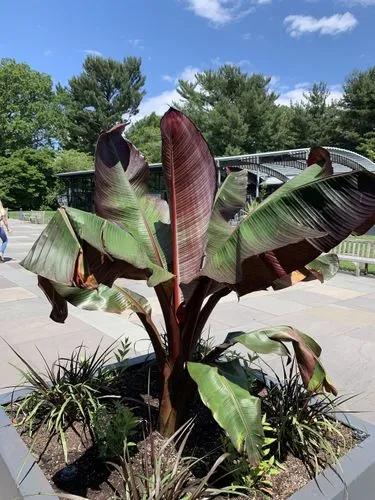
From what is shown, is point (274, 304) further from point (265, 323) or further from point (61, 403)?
point (61, 403)

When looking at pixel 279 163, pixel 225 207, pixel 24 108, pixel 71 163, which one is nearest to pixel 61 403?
pixel 225 207

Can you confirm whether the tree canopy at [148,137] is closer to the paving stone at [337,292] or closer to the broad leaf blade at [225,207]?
the paving stone at [337,292]

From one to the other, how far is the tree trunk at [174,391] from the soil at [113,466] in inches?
4.2

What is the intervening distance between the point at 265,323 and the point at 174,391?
147 inches

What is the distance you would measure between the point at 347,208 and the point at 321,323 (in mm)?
4491

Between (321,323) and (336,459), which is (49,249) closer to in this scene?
(336,459)

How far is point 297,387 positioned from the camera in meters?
2.80

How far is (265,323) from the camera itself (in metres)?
6.14

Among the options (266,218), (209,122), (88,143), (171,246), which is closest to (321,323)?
(171,246)

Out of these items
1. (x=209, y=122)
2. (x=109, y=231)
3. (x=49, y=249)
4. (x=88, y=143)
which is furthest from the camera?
(x=88, y=143)

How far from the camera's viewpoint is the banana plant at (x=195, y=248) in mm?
1979

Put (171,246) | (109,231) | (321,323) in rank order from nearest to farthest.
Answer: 1. (109,231)
2. (171,246)
3. (321,323)

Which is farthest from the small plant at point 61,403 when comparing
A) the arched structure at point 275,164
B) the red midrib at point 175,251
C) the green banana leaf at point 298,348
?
the arched structure at point 275,164

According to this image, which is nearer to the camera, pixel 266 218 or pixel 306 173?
pixel 266 218
